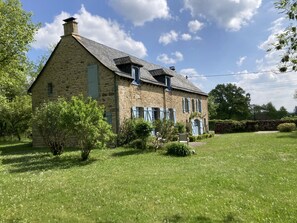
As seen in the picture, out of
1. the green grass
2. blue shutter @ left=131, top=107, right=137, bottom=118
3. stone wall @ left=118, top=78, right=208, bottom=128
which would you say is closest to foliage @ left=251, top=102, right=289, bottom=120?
stone wall @ left=118, top=78, right=208, bottom=128

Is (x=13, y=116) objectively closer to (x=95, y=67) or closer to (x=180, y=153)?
(x=95, y=67)

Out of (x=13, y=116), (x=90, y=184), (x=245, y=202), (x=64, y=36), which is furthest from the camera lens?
(x=13, y=116)

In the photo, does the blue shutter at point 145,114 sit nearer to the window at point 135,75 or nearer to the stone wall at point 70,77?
the window at point 135,75

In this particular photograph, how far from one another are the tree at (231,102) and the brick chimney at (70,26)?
52.2m

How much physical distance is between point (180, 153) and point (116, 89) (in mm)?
6737

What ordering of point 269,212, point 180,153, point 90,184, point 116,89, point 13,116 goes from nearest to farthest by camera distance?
point 269,212 < point 90,184 < point 180,153 < point 116,89 < point 13,116

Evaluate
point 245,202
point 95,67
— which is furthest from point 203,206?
point 95,67

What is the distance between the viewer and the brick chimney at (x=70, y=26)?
2223 cm

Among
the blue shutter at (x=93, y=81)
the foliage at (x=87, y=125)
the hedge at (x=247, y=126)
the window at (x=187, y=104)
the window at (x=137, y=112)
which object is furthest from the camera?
the hedge at (x=247, y=126)

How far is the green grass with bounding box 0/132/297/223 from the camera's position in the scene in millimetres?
6863

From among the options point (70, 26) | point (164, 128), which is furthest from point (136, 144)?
point (70, 26)

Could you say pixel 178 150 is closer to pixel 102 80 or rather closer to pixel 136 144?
pixel 136 144

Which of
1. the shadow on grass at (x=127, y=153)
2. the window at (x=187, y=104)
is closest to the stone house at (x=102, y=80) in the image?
the shadow on grass at (x=127, y=153)

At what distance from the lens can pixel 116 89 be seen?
20.2 metres
